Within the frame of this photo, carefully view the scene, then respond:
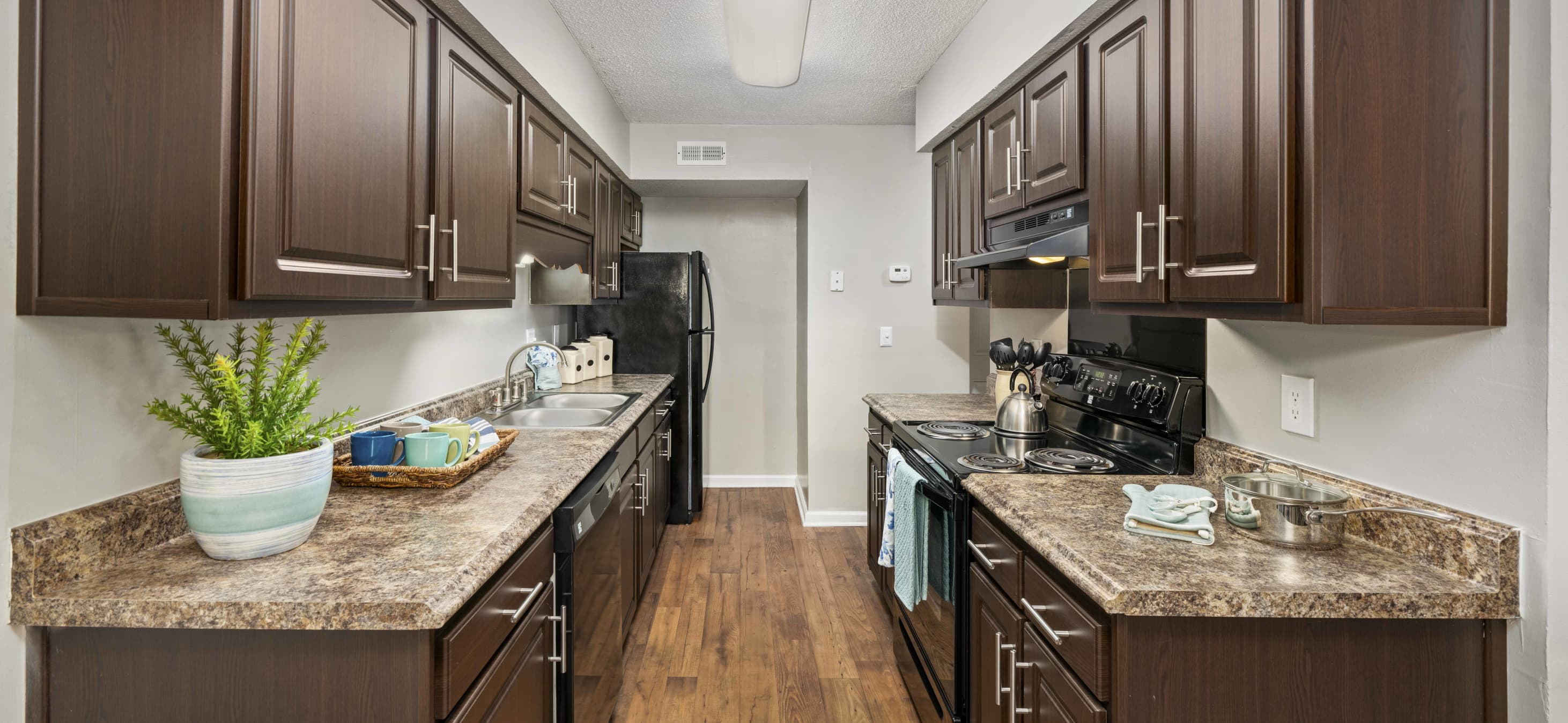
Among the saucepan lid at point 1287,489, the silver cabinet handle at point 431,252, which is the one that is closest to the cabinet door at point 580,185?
the silver cabinet handle at point 431,252

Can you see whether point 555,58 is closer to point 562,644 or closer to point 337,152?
point 337,152

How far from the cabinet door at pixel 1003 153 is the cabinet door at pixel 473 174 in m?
1.57

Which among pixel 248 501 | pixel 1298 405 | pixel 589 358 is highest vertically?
pixel 589 358

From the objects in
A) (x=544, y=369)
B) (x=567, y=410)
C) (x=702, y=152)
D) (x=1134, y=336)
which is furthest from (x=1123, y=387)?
(x=702, y=152)

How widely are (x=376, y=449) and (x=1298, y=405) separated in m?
1.99

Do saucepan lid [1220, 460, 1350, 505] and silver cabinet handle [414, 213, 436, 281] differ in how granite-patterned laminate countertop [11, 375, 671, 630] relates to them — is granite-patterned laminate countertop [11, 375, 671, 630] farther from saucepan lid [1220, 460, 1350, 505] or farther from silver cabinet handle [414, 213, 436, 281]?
saucepan lid [1220, 460, 1350, 505]

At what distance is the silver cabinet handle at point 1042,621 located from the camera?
1306mm

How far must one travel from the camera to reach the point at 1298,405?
5.04 ft

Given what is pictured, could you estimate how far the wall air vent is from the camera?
423cm

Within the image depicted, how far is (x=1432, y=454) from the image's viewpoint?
124 cm

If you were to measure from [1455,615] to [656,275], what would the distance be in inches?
146

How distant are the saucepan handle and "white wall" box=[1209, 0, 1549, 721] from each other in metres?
0.05

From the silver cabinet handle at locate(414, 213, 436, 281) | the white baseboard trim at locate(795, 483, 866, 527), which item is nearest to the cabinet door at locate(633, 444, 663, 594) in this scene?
the white baseboard trim at locate(795, 483, 866, 527)

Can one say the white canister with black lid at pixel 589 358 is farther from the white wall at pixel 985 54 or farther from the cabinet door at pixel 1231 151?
the cabinet door at pixel 1231 151
